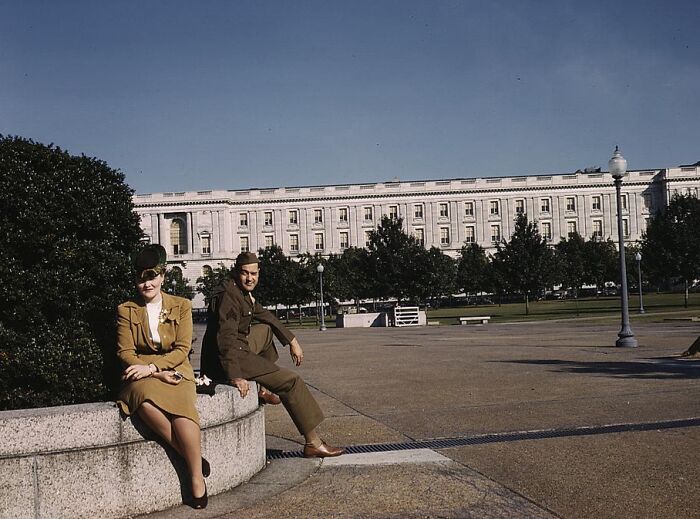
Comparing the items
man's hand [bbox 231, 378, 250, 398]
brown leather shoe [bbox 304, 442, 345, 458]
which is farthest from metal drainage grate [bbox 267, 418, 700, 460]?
man's hand [bbox 231, 378, 250, 398]

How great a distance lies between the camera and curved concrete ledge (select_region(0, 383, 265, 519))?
14.0ft

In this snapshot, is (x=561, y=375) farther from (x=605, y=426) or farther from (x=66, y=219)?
(x=66, y=219)

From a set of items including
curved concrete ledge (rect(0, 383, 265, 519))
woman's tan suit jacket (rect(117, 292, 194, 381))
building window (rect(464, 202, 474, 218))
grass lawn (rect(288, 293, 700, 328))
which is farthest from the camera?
building window (rect(464, 202, 474, 218))

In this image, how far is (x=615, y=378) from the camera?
10.7 metres

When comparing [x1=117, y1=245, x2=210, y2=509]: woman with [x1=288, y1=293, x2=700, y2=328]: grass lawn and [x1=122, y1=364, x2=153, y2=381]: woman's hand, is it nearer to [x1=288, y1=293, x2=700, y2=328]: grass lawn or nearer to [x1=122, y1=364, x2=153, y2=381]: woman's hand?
[x1=122, y1=364, x2=153, y2=381]: woman's hand

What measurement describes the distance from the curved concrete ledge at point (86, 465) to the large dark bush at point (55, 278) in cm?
74

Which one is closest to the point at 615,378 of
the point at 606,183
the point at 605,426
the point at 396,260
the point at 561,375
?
the point at 561,375

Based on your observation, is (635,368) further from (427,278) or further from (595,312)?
(427,278)

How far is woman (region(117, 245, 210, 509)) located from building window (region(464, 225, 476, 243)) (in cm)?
10533

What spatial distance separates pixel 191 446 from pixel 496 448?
2.71 metres

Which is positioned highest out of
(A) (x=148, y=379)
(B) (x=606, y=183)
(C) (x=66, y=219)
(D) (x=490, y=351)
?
(B) (x=606, y=183)

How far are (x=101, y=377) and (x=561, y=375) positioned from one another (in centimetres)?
763

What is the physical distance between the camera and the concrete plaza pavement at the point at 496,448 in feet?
15.3

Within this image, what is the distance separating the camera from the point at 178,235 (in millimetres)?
108375
